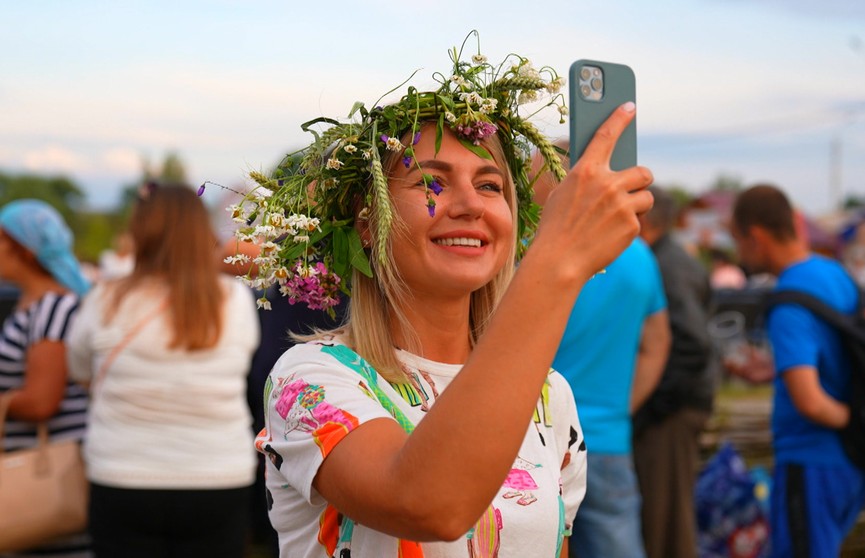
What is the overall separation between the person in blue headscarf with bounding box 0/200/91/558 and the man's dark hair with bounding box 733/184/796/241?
3.09m

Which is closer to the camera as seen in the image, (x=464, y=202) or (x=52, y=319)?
(x=464, y=202)

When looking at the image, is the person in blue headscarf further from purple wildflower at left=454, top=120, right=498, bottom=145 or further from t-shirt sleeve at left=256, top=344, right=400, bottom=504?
purple wildflower at left=454, top=120, right=498, bottom=145

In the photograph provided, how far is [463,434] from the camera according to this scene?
47.8 inches

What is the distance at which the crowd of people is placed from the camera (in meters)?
1.26

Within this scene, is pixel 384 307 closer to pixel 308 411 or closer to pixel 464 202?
pixel 464 202

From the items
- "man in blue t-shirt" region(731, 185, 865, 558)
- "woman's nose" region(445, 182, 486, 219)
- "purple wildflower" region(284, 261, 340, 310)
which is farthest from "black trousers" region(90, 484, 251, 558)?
"man in blue t-shirt" region(731, 185, 865, 558)

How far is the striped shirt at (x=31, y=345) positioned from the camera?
12.5 ft

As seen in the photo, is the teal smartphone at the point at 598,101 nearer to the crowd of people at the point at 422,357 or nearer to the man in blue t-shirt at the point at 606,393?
the crowd of people at the point at 422,357

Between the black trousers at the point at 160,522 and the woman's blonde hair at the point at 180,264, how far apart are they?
595 millimetres

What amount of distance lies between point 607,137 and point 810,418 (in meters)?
3.00

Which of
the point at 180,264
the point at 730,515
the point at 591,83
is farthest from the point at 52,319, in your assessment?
the point at 730,515

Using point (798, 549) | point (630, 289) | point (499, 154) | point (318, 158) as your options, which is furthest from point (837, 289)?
point (318, 158)

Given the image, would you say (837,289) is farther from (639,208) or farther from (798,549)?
(639,208)

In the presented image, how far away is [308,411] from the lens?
4.92ft
